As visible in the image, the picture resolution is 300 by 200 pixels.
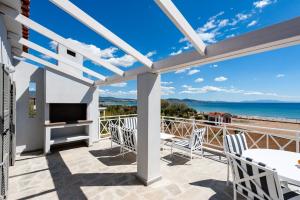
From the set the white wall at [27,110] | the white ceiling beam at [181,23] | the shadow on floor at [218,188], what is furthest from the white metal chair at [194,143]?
the white wall at [27,110]

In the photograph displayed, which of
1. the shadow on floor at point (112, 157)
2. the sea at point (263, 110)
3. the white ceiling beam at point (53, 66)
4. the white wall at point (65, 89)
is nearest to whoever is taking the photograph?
the shadow on floor at point (112, 157)

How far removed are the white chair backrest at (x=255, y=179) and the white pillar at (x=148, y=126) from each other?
1.64m

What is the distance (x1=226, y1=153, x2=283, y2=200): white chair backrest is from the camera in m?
1.75

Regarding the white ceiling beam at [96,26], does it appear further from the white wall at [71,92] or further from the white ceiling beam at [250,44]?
the white wall at [71,92]

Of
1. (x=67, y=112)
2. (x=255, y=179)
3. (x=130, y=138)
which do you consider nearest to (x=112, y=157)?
(x=130, y=138)

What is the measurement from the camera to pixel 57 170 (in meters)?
4.09

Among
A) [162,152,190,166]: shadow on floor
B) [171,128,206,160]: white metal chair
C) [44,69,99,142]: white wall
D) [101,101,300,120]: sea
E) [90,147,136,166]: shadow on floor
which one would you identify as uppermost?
[44,69,99,142]: white wall

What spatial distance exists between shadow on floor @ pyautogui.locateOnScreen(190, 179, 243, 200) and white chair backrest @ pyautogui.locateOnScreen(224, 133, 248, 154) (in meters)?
0.73

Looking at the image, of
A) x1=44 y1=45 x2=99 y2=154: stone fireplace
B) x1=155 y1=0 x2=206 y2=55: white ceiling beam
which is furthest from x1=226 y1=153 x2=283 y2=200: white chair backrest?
x1=44 y1=45 x2=99 y2=154: stone fireplace

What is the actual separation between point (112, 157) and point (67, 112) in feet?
8.65

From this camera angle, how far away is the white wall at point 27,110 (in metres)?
5.18

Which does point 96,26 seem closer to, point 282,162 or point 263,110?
point 282,162

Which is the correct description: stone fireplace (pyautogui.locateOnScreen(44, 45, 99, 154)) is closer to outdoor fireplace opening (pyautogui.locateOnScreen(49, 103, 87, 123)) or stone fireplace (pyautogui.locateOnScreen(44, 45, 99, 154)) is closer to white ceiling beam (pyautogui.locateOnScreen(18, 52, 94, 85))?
outdoor fireplace opening (pyautogui.locateOnScreen(49, 103, 87, 123))

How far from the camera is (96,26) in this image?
249 cm
